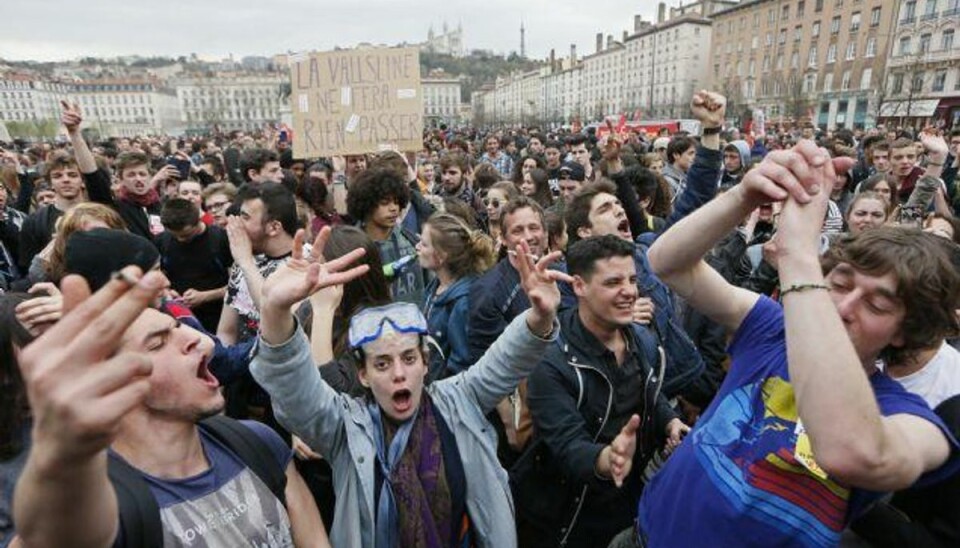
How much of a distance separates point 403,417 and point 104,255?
6.41ft

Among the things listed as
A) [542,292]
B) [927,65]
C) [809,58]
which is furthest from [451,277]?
[809,58]

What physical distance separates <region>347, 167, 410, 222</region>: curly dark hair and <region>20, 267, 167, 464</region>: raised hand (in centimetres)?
361

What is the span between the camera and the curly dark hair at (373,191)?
4488 millimetres

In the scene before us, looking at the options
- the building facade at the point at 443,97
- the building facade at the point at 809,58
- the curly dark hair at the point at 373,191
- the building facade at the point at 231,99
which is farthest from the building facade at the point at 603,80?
the curly dark hair at the point at 373,191

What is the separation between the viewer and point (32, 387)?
0.85 meters

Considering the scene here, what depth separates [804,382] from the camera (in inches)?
49.4

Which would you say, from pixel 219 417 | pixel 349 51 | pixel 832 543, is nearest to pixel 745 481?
pixel 832 543

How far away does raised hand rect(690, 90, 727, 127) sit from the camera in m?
2.74

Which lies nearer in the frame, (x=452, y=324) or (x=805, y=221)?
(x=805, y=221)

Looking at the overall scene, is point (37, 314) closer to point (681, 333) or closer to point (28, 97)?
point (681, 333)

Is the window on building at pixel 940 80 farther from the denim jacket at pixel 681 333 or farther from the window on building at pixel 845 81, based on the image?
the denim jacket at pixel 681 333

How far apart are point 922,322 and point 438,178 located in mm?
10098

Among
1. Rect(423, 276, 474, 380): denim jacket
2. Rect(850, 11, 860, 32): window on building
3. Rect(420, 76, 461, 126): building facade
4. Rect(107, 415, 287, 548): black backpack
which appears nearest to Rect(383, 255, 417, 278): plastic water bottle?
Rect(423, 276, 474, 380): denim jacket

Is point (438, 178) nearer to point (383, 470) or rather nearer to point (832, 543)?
point (383, 470)
